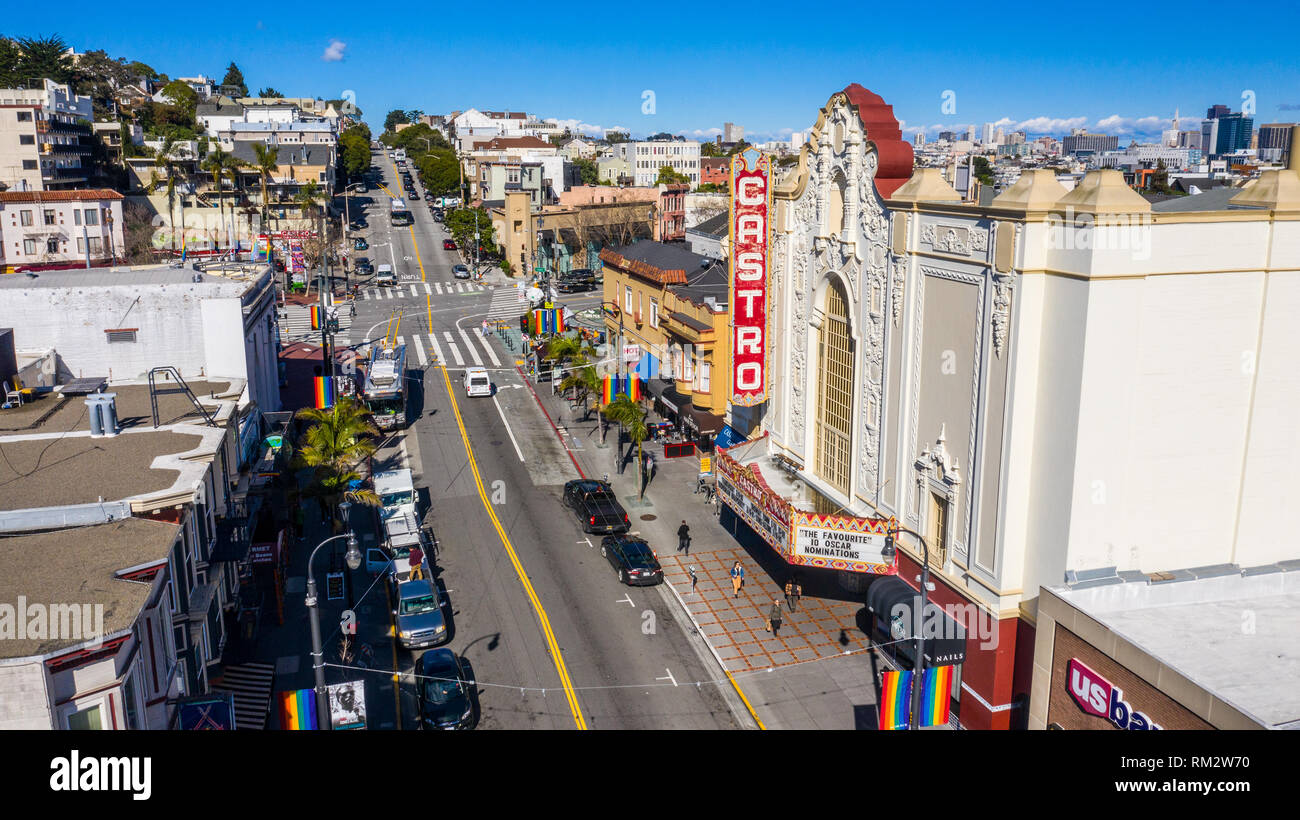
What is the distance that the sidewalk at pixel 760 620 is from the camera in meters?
28.6

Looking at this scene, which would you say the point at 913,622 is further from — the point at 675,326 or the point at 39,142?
the point at 39,142

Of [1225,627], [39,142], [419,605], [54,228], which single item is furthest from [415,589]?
[39,142]

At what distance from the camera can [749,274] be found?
1495 inches

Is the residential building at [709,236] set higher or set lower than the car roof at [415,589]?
higher

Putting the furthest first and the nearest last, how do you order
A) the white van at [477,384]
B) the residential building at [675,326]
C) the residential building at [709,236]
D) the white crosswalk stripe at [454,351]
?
the residential building at [709,236] < the white crosswalk stripe at [454,351] < the white van at [477,384] < the residential building at [675,326]

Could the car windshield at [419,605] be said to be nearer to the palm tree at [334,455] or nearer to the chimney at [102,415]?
the palm tree at [334,455]

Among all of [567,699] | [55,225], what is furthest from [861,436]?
[55,225]

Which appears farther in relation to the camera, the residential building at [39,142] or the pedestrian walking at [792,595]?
the residential building at [39,142]

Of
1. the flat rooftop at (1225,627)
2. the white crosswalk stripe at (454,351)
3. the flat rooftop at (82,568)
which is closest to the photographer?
the flat rooftop at (82,568)

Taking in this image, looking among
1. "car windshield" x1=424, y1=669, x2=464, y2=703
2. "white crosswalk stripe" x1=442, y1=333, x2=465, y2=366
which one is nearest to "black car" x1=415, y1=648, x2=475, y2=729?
"car windshield" x1=424, y1=669, x2=464, y2=703

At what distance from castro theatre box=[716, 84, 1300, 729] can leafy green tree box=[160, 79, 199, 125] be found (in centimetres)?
15999

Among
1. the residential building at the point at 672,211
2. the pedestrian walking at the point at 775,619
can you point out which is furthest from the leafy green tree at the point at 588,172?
the pedestrian walking at the point at 775,619
